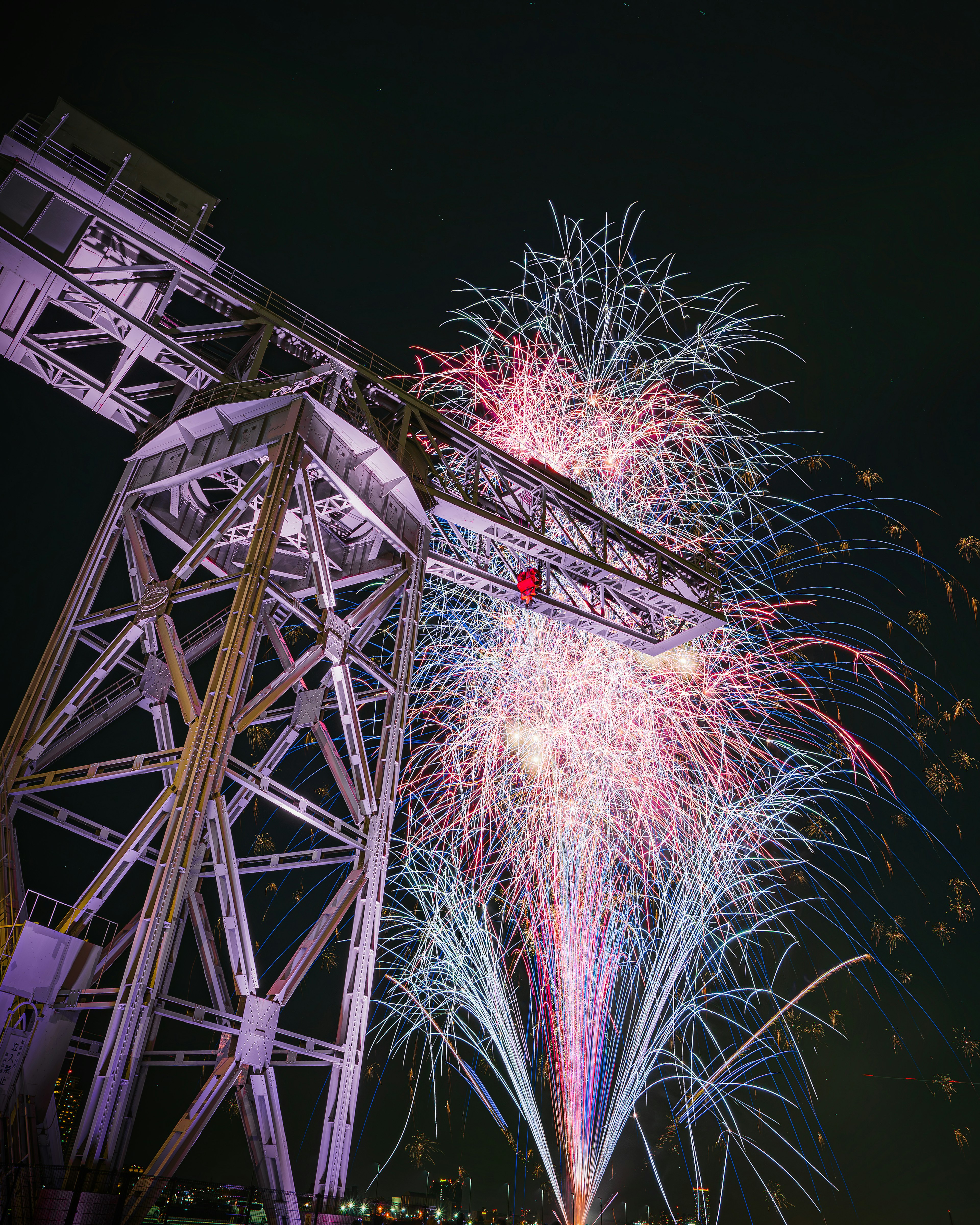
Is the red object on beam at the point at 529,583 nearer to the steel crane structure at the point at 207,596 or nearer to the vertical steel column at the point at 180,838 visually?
the steel crane structure at the point at 207,596

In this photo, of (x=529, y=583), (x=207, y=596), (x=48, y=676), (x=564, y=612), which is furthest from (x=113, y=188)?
(x=564, y=612)

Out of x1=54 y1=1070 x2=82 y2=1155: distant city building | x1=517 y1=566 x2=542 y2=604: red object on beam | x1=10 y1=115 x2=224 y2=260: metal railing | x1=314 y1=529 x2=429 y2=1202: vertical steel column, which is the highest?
x1=10 y1=115 x2=224 y2=260: metal railing

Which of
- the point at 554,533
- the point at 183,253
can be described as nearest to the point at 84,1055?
the point at 183,253

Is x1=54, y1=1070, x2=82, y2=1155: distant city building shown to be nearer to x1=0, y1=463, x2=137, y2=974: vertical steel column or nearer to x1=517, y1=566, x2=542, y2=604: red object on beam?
x1=0, y1=463, x2=137, y2=974: vertical steel column

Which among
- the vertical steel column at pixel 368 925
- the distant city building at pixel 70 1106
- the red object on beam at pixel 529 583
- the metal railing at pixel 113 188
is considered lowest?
the distant city building at pixel 70 1106

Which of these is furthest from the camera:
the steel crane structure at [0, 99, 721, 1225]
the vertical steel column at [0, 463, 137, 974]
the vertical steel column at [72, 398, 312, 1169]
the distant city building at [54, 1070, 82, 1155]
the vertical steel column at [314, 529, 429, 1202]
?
the distant city building at [54, 1070, 82, 1155]

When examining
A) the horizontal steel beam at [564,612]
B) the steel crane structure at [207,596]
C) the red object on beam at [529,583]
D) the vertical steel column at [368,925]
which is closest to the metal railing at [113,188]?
the steel crane structure at [207,596]

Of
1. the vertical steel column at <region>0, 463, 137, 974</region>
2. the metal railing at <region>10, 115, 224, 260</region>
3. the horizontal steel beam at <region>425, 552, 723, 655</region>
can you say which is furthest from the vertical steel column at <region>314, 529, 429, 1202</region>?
the metal railing at <region>10, 115, 224, 260</region>

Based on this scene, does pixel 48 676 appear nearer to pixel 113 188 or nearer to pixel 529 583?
pixel 113 188
